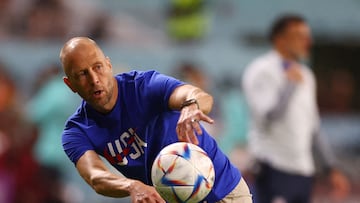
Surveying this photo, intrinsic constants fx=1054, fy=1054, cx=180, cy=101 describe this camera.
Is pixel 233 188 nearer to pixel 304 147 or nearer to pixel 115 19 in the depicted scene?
pixel 304 147

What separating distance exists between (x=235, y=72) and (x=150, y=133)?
812cm

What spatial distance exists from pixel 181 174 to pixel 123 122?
0.74 metres

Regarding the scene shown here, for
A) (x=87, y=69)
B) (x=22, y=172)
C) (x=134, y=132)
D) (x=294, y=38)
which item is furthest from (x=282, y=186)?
(x=22, y=172)

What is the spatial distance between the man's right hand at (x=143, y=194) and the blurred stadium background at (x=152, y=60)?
5.26 metres

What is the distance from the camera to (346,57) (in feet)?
53.4

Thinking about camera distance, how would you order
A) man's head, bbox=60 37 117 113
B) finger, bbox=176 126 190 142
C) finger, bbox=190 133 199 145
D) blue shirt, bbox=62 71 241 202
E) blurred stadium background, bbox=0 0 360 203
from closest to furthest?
finger, bbox=176 126 190 142 → finger, bbox=190 133 199 145 → man's head, bbox=60 37 117 113 → blue shirt, bbox=62 71 241 202 → blurred stadium background, bbox=0 0 360 203

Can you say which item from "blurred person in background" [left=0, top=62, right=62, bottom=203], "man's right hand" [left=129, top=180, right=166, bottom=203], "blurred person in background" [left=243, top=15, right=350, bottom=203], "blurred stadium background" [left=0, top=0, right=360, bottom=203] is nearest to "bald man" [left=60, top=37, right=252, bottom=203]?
"man's right hand" [left=129, top=180, right=166, bottom=203]

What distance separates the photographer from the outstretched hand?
5715 mm

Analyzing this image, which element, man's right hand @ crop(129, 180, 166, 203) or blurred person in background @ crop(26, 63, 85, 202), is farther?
blurred person in background @ crop(26, 63, 85, 202)

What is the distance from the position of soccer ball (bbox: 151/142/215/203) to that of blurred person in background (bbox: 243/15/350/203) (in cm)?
301

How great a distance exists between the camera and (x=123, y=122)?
638cm

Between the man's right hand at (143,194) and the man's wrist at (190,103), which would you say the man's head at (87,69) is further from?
the man's right hand at (143,194)

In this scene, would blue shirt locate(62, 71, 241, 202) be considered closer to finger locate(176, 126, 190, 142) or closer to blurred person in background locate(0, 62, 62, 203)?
finger locate(176, 126, 190, 142)

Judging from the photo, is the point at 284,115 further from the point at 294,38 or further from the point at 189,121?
the point at 189,121
